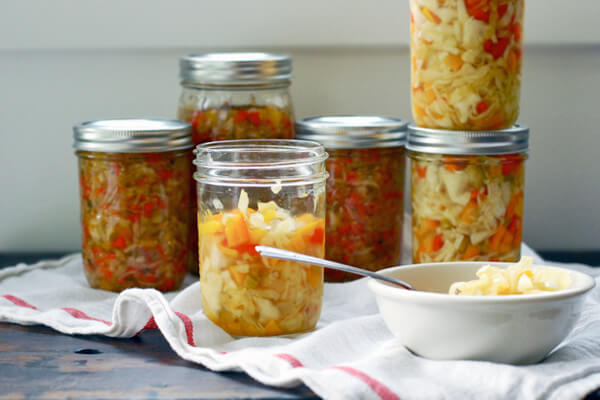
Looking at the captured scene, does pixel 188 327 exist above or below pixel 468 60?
below

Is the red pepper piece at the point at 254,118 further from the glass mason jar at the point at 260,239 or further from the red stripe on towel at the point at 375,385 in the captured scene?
the red stripe on towel at the point at 375,385

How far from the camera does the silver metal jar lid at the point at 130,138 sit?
1.18 metres

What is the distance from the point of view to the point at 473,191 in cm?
114

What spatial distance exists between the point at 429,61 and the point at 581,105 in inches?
21.2

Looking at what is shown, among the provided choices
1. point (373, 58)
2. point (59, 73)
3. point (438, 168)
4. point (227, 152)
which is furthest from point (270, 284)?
point (59, 73)

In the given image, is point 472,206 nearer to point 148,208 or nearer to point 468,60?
point 468,60

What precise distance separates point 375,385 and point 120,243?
22.1 inches

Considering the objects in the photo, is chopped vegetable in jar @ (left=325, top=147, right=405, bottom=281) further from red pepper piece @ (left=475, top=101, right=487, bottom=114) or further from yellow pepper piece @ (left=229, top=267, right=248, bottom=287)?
yellow pepper piece @ (left=229, top=267, right=248, bottom=287)

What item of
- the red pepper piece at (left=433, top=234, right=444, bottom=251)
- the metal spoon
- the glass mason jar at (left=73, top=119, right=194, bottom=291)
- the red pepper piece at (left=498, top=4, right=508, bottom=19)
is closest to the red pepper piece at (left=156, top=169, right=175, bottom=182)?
the glass mason jar at (left=73, top=119, right=194, bottom=291)

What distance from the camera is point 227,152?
1040mm

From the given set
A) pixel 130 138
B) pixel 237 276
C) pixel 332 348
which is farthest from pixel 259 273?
Answer: pixel 130 138

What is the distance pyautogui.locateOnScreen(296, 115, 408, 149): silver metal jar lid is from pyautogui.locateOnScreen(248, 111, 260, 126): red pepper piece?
8cm

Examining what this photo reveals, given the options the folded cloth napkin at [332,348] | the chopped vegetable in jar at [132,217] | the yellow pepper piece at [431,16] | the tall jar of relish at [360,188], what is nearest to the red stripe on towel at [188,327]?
the folded cloth napkin at [332,348]

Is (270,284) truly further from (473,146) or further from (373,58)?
(373,58)
